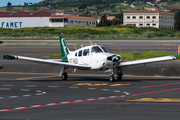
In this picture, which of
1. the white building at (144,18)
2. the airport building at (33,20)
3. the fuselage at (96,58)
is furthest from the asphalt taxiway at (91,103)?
the white building at (144,18)

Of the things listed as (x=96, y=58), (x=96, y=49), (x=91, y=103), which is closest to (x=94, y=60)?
(x=96, y=58)

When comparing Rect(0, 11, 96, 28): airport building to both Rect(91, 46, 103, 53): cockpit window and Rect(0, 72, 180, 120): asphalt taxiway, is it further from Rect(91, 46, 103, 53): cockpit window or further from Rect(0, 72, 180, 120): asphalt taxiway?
Rect(0, 72, 180, 120): asphalt taxiway

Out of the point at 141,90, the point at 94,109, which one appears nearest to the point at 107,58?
the point at 141,90

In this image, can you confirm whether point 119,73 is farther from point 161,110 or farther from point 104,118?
point 104,118

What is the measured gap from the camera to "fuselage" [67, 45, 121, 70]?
70.5 feet

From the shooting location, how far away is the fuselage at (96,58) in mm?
21484

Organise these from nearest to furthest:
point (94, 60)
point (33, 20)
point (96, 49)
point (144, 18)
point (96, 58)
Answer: point (96, 58)
point (94, 60)
point (96, 49)
point (33, 20)
point (144, 18)

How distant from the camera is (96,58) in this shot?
22203 mm

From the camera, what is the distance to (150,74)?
1070 inches

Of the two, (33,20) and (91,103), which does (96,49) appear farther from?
(33,20)

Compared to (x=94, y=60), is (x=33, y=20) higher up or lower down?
higher up

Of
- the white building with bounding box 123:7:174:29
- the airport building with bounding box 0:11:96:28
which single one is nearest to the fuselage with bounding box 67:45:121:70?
the airport building with bounding box 0:11:96:28

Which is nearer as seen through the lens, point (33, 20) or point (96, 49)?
point (96, 49)

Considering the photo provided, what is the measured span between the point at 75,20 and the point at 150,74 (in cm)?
13167
